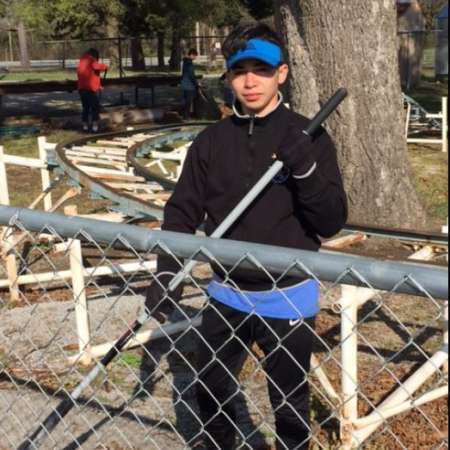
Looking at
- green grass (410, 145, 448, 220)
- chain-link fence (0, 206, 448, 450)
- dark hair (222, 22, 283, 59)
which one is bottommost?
green grass (410, 145, 448, 220)

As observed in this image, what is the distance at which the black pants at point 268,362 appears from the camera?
3.04 meters

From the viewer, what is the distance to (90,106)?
18047 mm

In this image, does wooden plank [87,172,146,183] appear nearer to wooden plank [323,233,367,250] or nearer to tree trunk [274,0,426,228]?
tree trunk [274,0,426,228]

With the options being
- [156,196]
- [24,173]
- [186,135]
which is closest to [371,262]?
[156,196]

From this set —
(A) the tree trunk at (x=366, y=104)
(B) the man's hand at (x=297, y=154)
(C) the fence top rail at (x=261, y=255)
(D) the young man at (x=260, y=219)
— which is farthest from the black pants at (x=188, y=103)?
(B) the man's hand at (x=297, y=154)

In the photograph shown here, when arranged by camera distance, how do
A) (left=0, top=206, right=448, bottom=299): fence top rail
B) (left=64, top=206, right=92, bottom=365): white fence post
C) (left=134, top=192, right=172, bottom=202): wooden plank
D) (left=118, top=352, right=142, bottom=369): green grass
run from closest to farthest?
(left=0, top=206, right=448, bottom=299): fence top rail, (left=64, top=206, right=92, bottom=365): white fence post, (left=118, top=352, right=142, bottom=369): green grass, (left=134, top=192, right=172, bottom=202): wooden plank

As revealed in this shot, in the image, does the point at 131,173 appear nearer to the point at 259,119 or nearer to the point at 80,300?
the point at 80,300

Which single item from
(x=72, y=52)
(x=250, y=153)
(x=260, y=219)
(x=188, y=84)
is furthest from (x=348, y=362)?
(x=72, y=52)

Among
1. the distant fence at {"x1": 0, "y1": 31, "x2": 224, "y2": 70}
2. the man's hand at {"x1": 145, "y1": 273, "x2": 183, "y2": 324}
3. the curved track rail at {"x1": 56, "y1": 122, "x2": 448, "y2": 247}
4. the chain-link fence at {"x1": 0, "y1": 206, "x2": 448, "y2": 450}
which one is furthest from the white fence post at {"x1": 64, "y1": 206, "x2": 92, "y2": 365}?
the distant fence at {"x1": 0, "y1": 31, "x2": 224, "y2": 70}

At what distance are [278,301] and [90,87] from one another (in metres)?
15.6

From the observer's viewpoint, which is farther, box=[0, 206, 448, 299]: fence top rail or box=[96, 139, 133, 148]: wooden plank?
box=[96, 139, 133, 148]: wooden plank

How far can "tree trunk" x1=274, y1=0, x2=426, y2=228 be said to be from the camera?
25.3 ft

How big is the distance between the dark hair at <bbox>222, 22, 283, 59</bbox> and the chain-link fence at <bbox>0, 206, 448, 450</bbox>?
83 cm

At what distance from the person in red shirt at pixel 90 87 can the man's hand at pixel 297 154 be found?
15.7m
